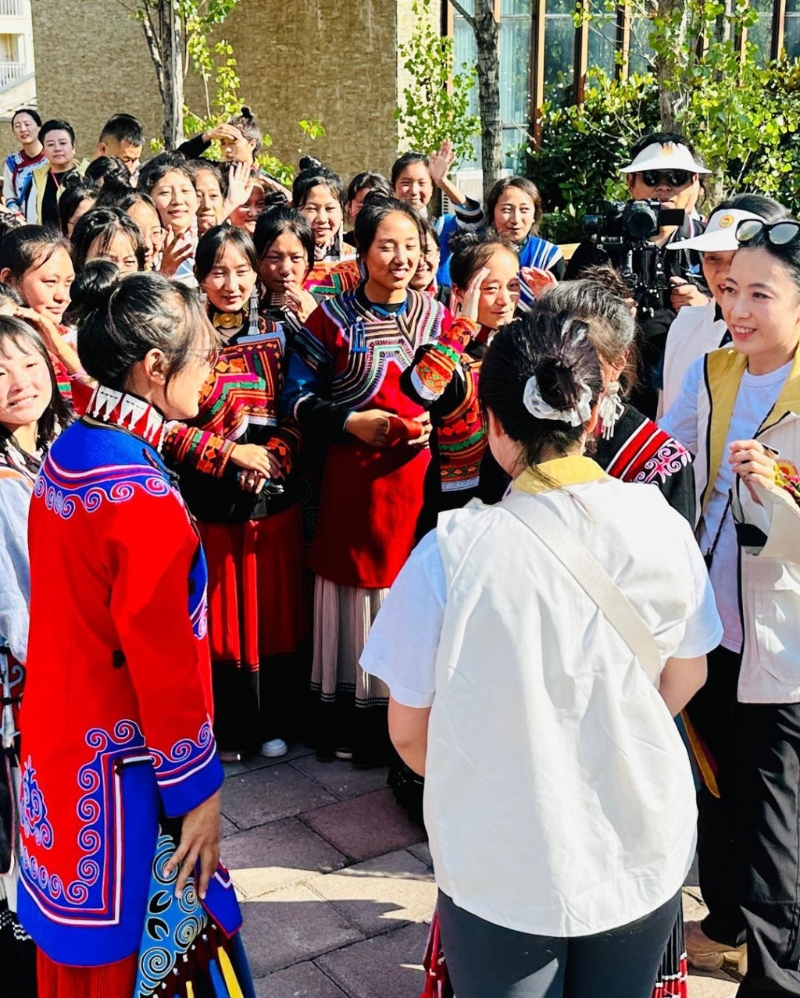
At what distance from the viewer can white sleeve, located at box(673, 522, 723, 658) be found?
6.11 ft

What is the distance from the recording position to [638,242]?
426 cm

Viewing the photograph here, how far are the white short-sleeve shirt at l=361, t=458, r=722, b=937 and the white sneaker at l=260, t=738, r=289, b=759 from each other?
7.56 feet

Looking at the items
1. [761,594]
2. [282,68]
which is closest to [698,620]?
[761,594]

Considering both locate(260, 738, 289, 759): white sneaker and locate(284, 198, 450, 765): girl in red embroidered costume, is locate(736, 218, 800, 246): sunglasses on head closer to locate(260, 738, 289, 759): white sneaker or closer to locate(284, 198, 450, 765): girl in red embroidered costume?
locate(284, 198, 450, 765): girl in red embroidered costume

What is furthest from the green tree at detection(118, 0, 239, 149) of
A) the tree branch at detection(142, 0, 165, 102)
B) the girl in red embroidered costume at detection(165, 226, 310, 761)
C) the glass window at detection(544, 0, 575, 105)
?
the girl in red embroidered costume at detection(165, 226, 310, 761)

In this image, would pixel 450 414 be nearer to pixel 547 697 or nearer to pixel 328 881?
pixel 328 881

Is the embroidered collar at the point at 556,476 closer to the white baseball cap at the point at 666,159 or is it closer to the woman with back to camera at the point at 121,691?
the woman with back to camera at the point at 121,691

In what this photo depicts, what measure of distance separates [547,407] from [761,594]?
3.72ft

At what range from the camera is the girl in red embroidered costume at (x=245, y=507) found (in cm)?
376

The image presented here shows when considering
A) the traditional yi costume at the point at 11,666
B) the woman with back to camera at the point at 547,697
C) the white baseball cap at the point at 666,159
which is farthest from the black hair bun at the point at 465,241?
the woman with back to camera at the point at 547,697

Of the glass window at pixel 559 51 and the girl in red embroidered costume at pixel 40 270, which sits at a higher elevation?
the glass window at pixel 559 51

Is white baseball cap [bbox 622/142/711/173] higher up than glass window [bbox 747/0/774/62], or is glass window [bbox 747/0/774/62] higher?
glass window [bbox 747/0/774/62]

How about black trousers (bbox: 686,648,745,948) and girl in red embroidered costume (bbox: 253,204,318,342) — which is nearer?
black trousers (bbox: 686,648,745,948)

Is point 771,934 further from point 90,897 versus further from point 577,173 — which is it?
point 577,173
